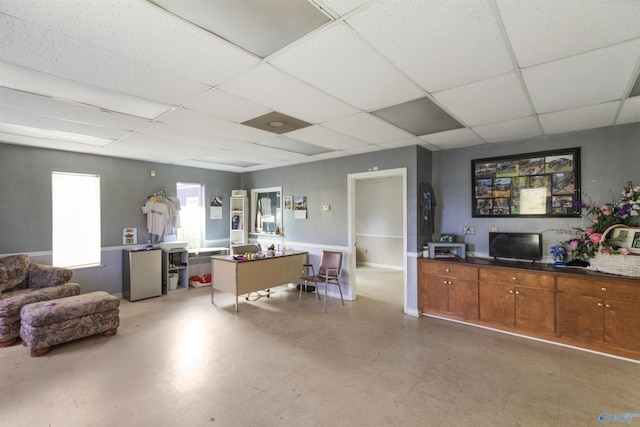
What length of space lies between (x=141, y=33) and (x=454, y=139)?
12.4ft

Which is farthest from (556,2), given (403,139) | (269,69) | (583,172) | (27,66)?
(27,66)

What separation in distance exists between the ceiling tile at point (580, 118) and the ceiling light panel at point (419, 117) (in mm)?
959

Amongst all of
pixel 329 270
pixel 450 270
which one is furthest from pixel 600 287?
pixel 329 270

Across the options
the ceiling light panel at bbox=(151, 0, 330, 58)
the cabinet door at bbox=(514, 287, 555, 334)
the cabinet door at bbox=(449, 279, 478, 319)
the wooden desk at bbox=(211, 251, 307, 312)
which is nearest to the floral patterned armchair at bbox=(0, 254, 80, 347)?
the wooden desk at bbox=(211, 251, 307, 312)

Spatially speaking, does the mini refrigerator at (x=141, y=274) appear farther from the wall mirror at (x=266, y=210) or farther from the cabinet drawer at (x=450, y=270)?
the cabinet drawer at (x=450, y=270)

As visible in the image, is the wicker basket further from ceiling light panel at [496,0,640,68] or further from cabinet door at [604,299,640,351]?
ceiling light panel at [496,0,640,68]

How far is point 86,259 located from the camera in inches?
201

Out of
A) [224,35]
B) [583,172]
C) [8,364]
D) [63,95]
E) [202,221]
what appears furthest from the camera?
[202,221]

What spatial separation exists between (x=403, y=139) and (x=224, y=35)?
292cm

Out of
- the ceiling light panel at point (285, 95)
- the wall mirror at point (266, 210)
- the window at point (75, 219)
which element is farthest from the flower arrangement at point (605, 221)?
the window at point (75, 219)

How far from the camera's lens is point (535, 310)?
139 inches

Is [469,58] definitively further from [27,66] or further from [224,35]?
[27,66]

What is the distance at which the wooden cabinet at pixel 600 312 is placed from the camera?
298 cm

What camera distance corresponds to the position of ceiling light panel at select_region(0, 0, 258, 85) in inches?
59.4
